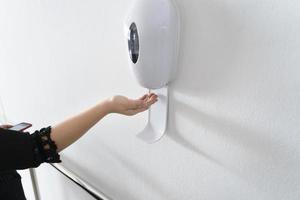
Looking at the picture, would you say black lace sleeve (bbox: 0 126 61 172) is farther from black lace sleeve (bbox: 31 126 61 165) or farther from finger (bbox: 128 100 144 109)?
finger (bbox: 128 100 144 109)

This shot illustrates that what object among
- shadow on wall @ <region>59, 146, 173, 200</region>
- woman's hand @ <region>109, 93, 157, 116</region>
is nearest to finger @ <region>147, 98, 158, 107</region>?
woman's hand @ <region>109, 93, 157, 116</region>

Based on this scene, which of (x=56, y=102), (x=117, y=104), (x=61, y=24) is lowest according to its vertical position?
(x=56, y=102)

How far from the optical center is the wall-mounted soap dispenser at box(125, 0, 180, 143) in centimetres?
42

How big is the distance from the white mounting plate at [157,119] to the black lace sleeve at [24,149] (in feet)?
0.61

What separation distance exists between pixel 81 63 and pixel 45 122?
14.1 inches

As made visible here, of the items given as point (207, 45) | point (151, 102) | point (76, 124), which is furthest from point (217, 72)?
point (76, 124)

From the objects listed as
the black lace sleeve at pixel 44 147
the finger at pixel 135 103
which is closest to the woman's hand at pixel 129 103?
the finger at pixel 135 103

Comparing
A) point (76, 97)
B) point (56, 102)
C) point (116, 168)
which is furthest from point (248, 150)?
point (56, 102)

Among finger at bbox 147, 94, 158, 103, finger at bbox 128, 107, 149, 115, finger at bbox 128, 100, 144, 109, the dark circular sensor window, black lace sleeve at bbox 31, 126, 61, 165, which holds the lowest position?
black lace sleeve at bbox 31, 126, 61, 165

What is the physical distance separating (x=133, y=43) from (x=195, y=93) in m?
0.14

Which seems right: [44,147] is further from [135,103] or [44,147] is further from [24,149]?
[135,103]

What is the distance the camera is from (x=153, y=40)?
0.43 m

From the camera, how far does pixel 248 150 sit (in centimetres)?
43

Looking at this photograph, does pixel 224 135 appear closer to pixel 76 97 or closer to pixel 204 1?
pixel 204 1
